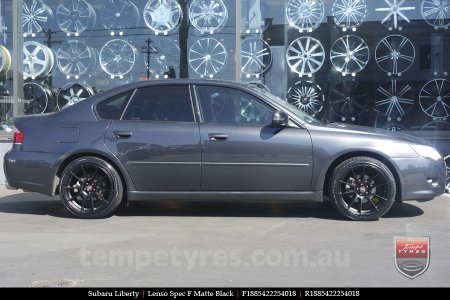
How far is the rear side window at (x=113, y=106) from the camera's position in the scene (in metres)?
6.97

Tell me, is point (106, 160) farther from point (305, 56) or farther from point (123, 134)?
point (305, 56)

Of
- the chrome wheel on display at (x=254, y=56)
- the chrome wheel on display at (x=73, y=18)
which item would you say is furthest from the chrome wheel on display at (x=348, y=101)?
the chrome wheel on display at (x=73, y=18)

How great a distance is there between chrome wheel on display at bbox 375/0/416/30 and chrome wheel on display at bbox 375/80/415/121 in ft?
3.34

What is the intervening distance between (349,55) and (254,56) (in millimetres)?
1692

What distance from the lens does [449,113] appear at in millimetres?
10250

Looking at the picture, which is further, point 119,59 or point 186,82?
point 119,59

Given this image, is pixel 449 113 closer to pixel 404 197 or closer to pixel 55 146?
pixel 404 197

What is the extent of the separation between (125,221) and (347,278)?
304cm

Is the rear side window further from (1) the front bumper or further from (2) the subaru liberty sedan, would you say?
Answer: (1) the front bumper

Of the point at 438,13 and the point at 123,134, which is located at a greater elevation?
the point at 438,13

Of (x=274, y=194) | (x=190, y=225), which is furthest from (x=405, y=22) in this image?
(x=190, y=225)

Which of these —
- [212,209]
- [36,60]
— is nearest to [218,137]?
[212,209]

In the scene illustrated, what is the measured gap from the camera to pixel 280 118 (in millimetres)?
6574

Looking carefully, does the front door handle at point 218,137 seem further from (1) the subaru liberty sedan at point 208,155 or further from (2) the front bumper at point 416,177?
(2) the front bumper at point 416,177
